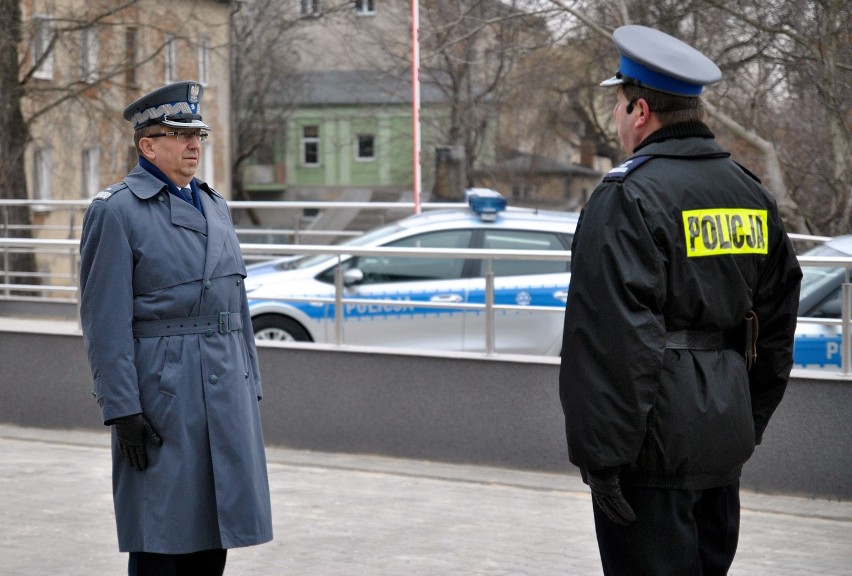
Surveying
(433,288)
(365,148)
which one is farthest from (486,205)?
(365,148)

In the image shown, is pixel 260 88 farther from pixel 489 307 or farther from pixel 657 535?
pixel 657 535

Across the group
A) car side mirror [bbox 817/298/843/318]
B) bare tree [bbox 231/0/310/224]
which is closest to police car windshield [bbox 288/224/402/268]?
car side mirror [bbox 817/298/843/318]

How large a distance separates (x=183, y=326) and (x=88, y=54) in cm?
1791

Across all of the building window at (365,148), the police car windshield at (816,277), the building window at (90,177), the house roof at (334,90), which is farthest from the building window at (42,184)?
the building window at (365,148)

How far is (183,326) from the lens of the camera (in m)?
4.29

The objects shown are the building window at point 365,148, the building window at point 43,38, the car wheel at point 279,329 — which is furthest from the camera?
the building window at point 365,148

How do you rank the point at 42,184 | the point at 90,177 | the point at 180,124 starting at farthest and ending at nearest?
the point at 90,177 → the point at 42,184 → the point at 180,124

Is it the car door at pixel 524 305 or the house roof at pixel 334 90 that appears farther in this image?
the house roof at pixel 334 90

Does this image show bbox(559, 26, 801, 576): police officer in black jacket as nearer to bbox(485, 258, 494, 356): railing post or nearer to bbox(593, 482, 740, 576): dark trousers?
bbox(593, 482, 740, 576): dark trousers

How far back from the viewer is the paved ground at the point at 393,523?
5.91 meters

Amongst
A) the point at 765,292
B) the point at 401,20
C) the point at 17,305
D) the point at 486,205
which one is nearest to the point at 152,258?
the point at 765,292

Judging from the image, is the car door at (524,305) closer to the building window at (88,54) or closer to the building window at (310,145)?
the building window at (88,54)

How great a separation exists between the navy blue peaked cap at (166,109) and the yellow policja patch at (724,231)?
187cm

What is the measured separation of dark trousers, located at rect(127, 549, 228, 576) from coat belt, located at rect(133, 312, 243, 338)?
73cm
